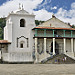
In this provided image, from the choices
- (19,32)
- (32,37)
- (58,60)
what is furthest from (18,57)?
(58,60)

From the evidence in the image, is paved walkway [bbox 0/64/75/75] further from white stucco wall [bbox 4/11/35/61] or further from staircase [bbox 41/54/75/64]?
white stucco wall [bbox 4/11/35/61]

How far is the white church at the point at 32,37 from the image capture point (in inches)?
1705

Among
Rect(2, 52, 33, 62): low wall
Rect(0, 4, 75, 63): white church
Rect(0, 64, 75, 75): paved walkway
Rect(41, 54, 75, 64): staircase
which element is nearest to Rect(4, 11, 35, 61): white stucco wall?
Rect(0, 4, 75, 63): white church

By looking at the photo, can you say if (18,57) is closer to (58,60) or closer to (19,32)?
(19,32)

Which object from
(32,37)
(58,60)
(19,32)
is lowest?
(58,60)

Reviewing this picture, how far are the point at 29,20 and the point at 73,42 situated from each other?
11.9m

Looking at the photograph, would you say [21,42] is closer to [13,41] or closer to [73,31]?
[13,41]

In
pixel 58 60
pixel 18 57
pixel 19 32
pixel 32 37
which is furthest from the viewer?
pixel 32 37

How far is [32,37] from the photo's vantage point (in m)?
44.8

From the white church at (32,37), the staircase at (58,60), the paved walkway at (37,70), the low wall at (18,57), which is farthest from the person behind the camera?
the white church at (32,37)

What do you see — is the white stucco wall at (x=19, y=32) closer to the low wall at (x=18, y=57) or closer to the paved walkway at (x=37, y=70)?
the low wall at (x=18, y=57)

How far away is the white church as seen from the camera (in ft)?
142

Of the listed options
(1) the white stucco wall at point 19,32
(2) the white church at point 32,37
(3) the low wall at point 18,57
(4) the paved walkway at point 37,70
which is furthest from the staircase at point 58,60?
(4) the paved walkway at point 37,70

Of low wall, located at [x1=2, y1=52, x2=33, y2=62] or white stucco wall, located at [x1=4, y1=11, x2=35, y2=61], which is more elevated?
white stucco wall, located at [x1=4, y1=11, x2=35, y2=61]
